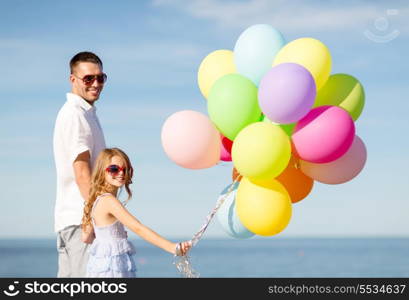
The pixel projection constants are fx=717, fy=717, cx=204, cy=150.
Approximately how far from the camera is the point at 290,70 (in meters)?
4.27

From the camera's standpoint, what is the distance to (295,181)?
4816 millimetres

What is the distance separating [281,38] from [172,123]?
0.94 meters

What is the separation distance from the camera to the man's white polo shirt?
447cm

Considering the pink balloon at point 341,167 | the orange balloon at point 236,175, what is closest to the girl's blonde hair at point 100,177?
the orange balloon at point 236,175

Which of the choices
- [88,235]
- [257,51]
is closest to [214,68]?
[257,51]

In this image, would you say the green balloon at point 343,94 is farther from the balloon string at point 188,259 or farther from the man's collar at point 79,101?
the man's collar at point 79,101

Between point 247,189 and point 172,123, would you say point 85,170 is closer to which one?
point 172,123

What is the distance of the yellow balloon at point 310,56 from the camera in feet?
14.6

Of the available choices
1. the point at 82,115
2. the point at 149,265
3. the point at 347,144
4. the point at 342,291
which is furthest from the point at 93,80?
the point at 149,265

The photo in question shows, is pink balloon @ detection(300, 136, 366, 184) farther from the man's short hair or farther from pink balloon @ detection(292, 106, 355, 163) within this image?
the man's short hair

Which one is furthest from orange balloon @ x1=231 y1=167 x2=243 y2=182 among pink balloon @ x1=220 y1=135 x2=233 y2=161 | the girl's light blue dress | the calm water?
the calm water

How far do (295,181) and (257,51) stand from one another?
0.91 m

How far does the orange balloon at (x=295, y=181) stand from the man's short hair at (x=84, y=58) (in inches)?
56.5

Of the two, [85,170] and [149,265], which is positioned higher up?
[149,265]
